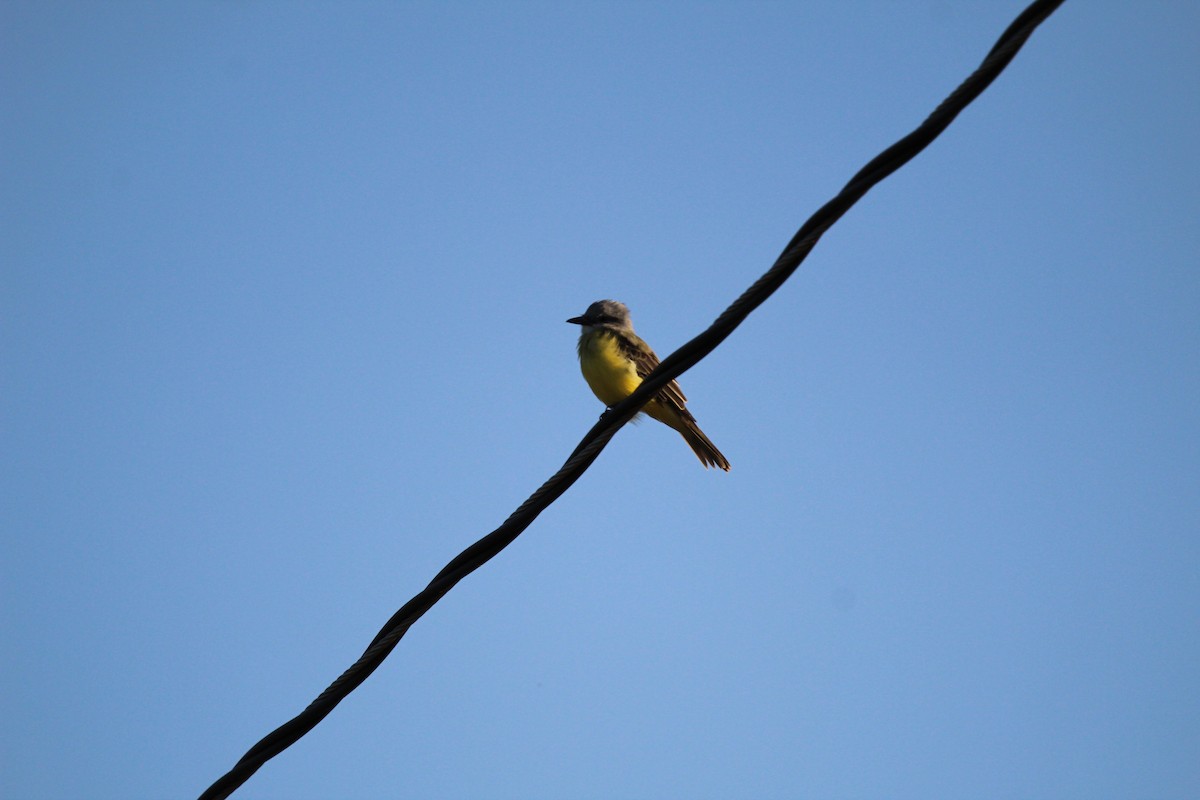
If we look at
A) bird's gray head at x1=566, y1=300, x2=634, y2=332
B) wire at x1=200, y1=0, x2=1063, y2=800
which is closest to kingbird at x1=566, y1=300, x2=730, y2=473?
bird's gray head at x1=566, y1=300, x2=634, y2=332

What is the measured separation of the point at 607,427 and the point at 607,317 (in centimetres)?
525

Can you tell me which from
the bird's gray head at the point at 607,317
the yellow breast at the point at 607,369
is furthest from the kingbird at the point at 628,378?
the bird's gray head at the point at 607,317

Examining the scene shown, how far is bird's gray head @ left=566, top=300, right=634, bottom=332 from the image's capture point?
8.89 metres

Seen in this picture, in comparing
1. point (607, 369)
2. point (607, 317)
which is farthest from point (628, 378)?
point (607, 317)

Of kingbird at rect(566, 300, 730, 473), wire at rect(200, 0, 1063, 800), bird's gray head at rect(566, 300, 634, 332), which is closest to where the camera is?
wire at rect(200, 0, 1063, 800)

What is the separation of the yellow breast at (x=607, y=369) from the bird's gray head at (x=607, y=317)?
27 cm

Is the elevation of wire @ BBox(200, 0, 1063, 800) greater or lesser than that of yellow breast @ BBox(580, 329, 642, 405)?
lesser

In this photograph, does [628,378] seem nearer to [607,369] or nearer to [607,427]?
[607,369]

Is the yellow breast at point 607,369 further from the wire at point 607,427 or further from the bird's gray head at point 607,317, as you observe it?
the wire at point 607,427

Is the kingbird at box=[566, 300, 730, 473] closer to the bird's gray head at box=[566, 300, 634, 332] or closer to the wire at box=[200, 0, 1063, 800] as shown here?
the bird's gray head at box=[566, 300, 634, 332]

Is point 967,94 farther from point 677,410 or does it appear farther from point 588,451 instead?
point 677,410

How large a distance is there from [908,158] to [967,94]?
0.81 feet

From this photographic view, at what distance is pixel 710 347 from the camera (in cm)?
350

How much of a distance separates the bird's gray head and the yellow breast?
27 centimetres
